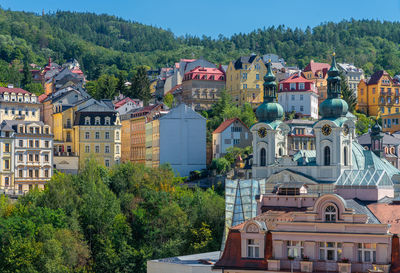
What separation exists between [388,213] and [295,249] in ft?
23.0

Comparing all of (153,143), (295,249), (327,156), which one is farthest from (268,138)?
(295,249)

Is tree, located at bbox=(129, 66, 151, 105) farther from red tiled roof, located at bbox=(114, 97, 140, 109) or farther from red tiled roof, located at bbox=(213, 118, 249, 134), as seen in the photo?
red tiled roof, located at bbox=(213, 118, 249, 134)

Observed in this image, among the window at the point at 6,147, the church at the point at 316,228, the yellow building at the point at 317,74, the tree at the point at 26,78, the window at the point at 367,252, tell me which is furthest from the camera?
the tree at the point at 26,78

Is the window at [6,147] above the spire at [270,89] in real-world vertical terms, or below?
below

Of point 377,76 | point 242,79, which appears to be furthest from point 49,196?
point 377,76

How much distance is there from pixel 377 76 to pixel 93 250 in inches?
3561

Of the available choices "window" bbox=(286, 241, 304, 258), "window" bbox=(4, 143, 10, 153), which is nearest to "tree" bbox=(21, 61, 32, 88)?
"window" bbox=(4, 143, 10, 153)

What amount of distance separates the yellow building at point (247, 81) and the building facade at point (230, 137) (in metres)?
20.9

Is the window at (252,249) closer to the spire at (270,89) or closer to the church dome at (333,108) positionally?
the church dome at (333,108)

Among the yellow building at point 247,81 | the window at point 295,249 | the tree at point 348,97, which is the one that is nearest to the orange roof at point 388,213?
the window at point 295,249

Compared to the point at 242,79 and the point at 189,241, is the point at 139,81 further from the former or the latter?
the point at 189,241

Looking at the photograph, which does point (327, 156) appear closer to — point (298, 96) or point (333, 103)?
point (333, 103)

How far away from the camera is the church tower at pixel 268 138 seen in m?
106

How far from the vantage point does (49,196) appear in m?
107
